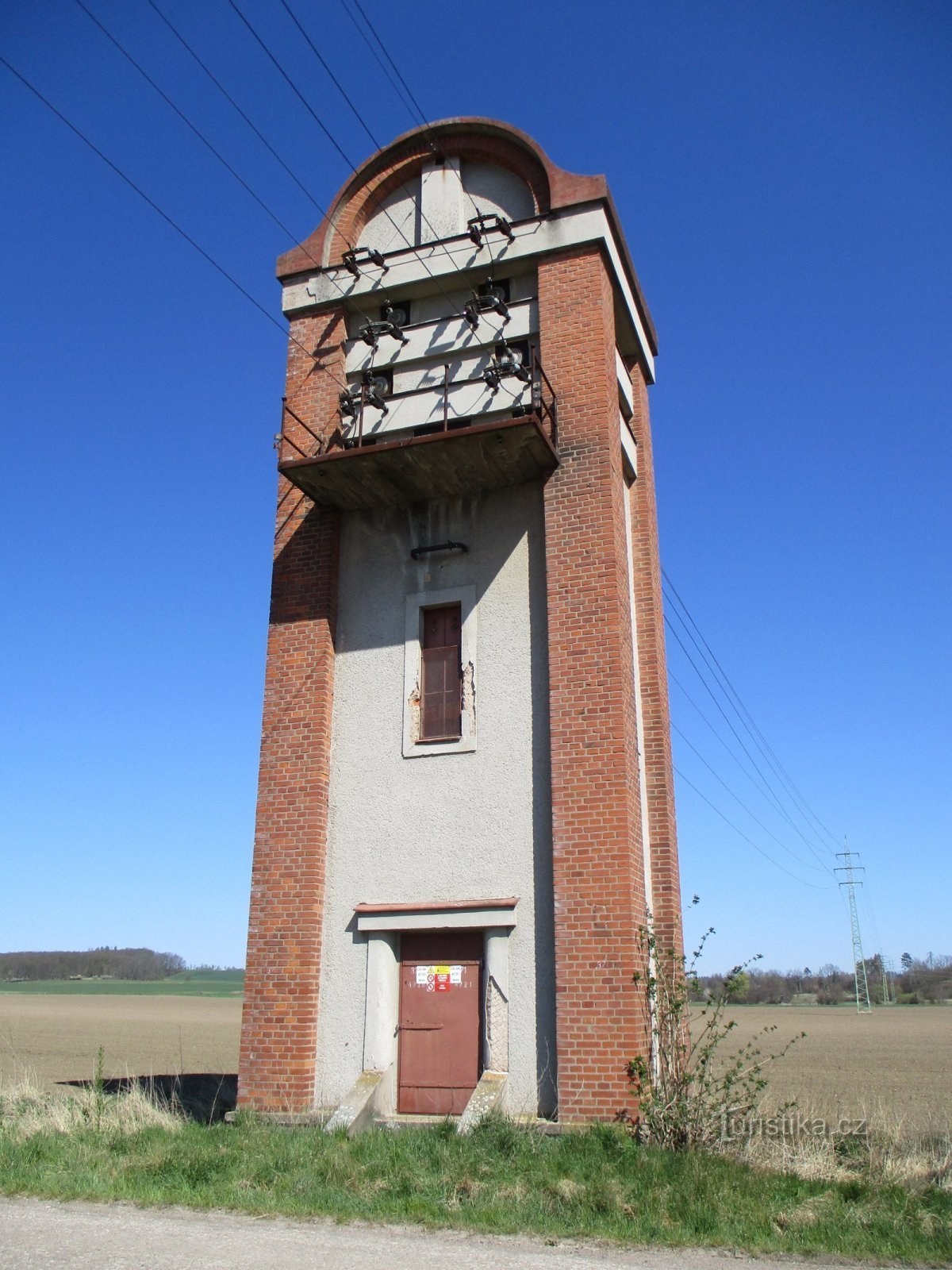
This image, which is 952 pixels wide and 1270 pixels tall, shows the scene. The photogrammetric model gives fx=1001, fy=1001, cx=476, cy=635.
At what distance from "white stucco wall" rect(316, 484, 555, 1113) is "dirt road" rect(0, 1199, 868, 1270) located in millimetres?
3712

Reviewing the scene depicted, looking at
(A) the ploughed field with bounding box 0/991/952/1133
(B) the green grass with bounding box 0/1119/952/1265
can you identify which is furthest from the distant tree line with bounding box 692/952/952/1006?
(B) the green grass with bounding box 0/1119/952/1265

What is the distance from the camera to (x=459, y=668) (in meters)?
12.3

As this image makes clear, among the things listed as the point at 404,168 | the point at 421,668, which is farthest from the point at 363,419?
the point at 404,168

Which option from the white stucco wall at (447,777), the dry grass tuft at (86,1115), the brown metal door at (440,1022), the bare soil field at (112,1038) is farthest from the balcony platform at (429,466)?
the bare soil field at (112,1038)

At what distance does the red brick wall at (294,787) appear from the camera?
37.0 feet

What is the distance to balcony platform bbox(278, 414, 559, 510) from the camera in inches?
461

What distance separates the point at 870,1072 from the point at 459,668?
60.2 feet

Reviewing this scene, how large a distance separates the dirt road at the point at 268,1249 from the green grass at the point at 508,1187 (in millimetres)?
260

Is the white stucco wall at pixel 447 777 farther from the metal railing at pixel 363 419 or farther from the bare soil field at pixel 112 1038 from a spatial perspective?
the bare soil field at pixel 112 1038

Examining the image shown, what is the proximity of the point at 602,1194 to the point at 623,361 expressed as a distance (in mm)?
12130

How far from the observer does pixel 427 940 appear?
11.5 meters

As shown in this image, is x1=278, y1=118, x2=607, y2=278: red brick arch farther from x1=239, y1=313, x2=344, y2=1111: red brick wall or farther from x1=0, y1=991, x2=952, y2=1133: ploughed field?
x1=0, y1=991, x2=952, y2=1133: ploughed field

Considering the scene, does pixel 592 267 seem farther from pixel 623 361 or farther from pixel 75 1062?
pixel 75 1062

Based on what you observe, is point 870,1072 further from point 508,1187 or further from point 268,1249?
point 268,1249
